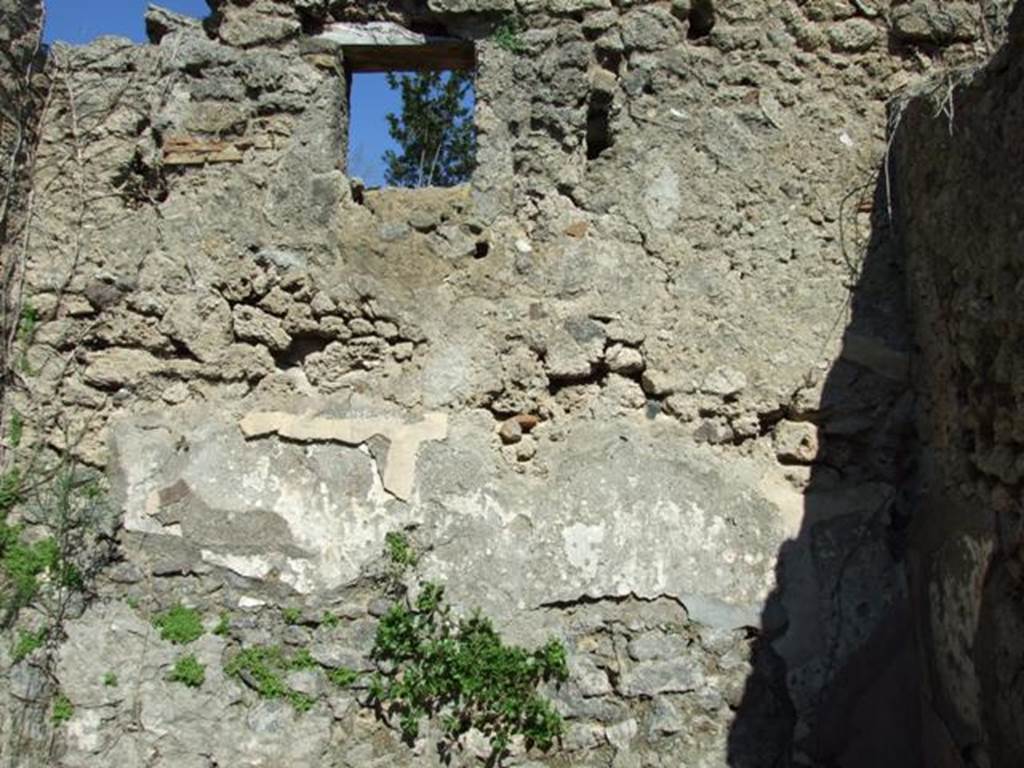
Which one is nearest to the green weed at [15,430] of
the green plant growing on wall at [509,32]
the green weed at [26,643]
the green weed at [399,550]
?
the green weed at [26,643]

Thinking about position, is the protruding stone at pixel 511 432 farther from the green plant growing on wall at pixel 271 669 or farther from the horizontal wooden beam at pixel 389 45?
the horizontal wooden beam at pixel 389 45

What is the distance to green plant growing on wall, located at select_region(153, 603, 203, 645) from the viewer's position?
123 inches

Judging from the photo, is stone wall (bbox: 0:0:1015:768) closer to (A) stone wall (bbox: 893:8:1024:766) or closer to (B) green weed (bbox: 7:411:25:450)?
(B) green weed (bbox: 7:411:25:450)

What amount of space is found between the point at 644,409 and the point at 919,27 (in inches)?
63.2

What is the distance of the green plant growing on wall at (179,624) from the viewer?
10.2 ft

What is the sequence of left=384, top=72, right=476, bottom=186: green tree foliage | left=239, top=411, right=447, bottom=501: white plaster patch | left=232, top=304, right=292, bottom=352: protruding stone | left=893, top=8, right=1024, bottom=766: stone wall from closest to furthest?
1. left=893, top=8, right=1024, bottom=766: stone wall
2. left=239, top=411, right=447, bottom=501: white plaster patch
3. left=232, top=304, right=292, bottom=352: protruding stone
4. left=384, top=72, right=476, bottom=186: green tree foliage

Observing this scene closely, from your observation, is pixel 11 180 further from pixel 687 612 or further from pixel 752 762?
pixel 752 762

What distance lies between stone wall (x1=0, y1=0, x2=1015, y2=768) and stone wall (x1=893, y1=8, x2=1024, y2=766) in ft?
0.46

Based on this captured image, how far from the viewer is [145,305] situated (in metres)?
3.35

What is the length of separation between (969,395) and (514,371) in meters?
1.34

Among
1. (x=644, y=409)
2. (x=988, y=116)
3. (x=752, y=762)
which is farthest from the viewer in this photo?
(x=644, y=409)

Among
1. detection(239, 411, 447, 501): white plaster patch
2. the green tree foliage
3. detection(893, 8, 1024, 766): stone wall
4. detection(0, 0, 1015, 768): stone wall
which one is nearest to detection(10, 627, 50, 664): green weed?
detection(0, 0, 1015, 768): stone wall

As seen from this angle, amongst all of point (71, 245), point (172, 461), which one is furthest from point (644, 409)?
point (71, 245)

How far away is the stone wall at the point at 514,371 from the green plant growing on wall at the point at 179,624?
34mm
